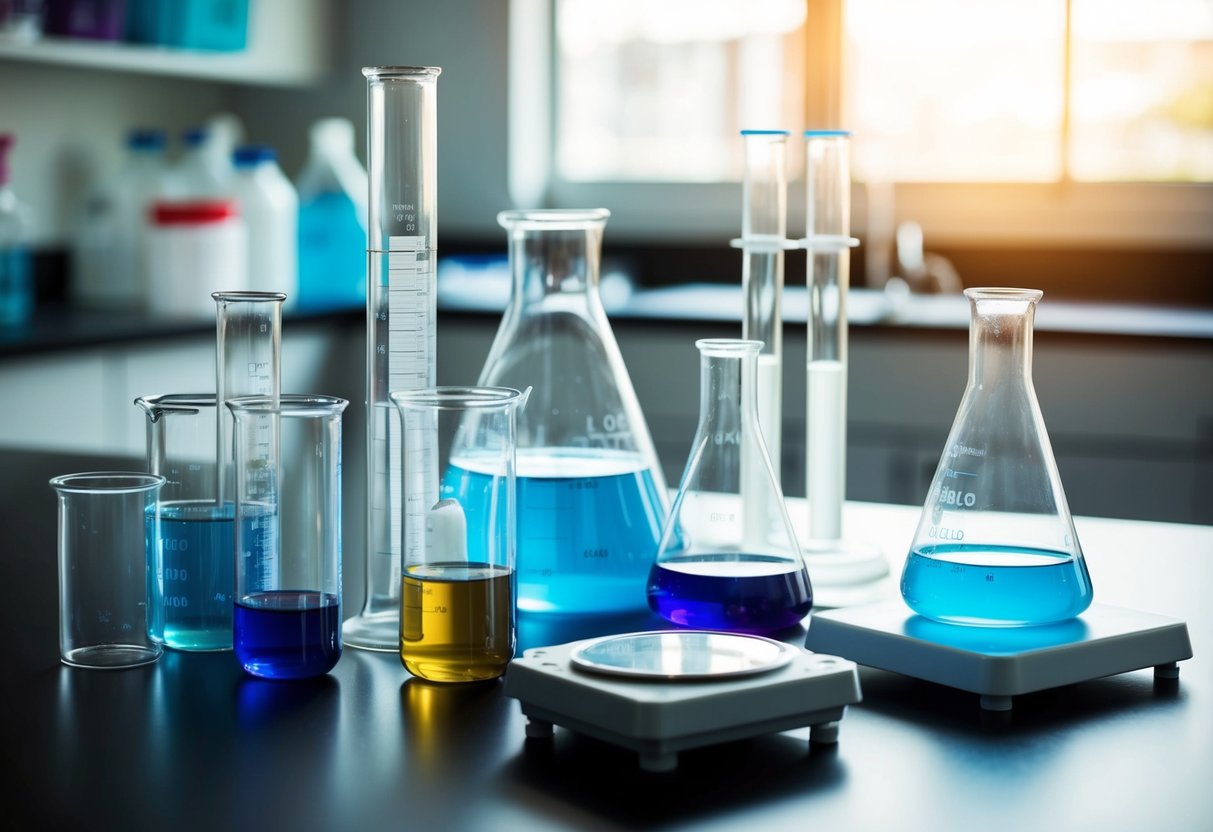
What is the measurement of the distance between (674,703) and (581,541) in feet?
1.01

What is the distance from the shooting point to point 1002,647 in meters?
0.79

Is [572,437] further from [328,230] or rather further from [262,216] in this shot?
[328,230]

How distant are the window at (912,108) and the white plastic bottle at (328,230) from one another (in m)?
0.48

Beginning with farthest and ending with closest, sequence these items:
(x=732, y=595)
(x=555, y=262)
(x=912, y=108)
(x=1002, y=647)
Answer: (x=912, y=108) → (x=555, y=262) → (x=732, y=595) → (x=1002, y=647)

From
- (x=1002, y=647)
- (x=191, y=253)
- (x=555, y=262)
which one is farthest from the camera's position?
(x=191, y=253)

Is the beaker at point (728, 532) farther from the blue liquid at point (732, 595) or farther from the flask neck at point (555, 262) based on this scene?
the flask neck at point (555, 262)

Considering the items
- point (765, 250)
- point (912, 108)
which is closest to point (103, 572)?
point (765, 250)

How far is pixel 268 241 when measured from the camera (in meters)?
3.18

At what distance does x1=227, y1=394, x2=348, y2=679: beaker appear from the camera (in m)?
0.82

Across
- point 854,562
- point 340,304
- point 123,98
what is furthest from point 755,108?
point 854,562

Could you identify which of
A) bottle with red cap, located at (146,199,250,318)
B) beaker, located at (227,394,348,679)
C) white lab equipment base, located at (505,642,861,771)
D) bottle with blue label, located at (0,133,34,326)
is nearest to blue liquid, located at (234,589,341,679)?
beaker, located at (227,394,348,679)

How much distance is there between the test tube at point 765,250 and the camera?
39.3 inches

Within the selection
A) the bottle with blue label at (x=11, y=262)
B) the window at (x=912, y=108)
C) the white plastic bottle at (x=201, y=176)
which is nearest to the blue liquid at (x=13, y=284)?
the bottle with blue label at (x=11, y=262)

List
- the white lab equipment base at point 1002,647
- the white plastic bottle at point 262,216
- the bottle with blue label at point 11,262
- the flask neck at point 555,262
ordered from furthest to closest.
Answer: the white plastic bottle at point 262,216, the bottle with blue label at point 11,262, the flask neck at point 555,262, the white lab equipment base at point 1002,647
